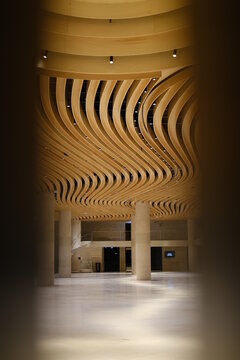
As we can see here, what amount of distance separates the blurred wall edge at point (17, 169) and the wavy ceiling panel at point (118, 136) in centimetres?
162

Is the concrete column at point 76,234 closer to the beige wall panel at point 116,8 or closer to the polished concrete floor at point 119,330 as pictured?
the polished concrete floor at point 119,330

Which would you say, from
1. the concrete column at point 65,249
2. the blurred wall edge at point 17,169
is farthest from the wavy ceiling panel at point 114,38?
the concrete column at point 65,249

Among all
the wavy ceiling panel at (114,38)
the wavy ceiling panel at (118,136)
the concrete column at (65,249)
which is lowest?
the concrete column at (65,249)

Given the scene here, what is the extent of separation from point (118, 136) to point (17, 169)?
12944mm

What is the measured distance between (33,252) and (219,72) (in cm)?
144

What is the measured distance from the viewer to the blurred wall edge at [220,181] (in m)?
2.58

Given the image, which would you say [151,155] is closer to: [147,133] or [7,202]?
[147,133]

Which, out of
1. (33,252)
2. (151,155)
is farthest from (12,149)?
(151,155)

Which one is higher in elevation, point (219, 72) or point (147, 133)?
point (147, 133)

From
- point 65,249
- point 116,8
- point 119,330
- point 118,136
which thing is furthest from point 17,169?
point 65,249

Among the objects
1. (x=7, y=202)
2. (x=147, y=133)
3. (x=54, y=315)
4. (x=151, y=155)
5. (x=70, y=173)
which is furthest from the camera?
(x=70, y=173)

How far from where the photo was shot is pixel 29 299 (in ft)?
8.63

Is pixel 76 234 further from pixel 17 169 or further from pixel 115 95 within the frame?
pixel 17 169

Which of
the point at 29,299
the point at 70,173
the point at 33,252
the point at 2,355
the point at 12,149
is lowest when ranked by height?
the point at 2,355
